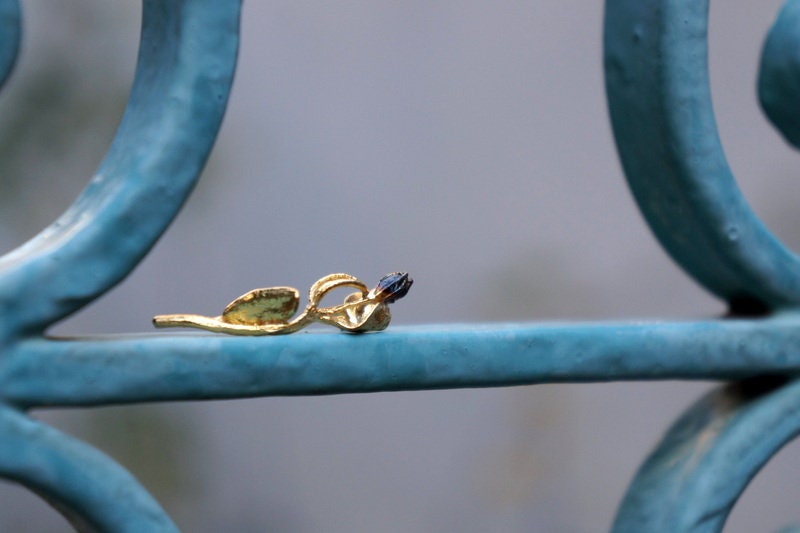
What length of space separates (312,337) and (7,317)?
91 mm

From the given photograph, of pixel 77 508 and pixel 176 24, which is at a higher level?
pixel 176 24

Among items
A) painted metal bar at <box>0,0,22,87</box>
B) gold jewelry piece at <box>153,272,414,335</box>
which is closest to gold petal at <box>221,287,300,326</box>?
gold jewelry piece at <box>153,272,414,335</box>

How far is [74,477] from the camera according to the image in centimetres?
30

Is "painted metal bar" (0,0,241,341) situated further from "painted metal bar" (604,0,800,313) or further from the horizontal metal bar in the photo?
"painted metal bar" (604,0,800,313)

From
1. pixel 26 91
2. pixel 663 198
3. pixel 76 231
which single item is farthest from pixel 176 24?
pixel 26 91

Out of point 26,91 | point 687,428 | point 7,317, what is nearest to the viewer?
point 7,317

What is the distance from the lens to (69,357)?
30cm

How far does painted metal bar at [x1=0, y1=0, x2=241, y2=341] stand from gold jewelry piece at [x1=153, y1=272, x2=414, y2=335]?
51mm

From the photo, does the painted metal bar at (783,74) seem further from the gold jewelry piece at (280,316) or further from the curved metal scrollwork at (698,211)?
the gold jewelry piece at (280,316)

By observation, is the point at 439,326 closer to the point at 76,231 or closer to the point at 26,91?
the point at 76,231

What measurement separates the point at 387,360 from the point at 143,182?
96 mm

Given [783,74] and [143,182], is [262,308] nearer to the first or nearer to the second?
[143,182]

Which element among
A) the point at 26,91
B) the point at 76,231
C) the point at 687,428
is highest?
the point at 26,91

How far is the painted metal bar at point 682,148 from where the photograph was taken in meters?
0.36
